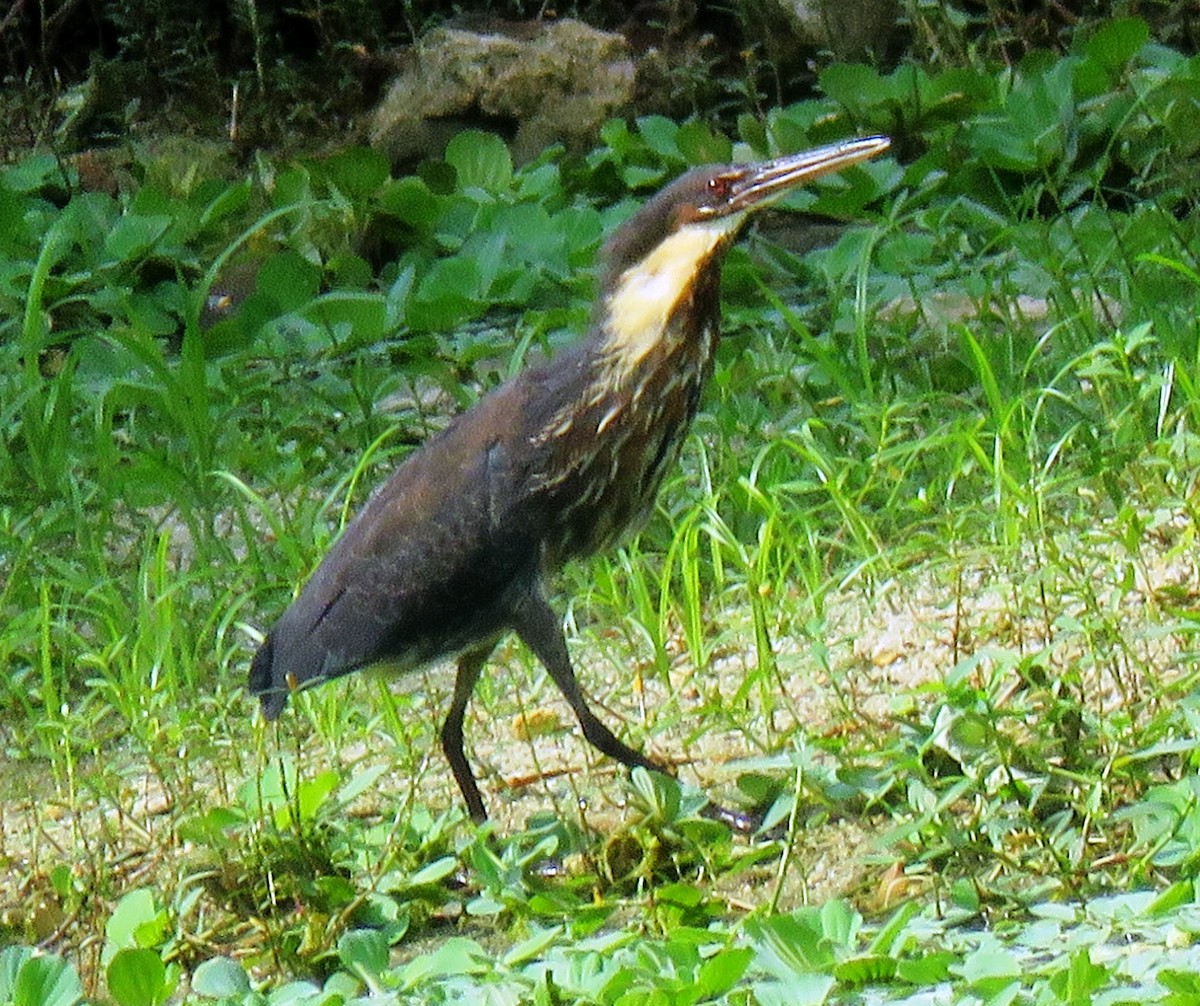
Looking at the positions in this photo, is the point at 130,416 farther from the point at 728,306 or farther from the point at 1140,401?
the point at 1140,401

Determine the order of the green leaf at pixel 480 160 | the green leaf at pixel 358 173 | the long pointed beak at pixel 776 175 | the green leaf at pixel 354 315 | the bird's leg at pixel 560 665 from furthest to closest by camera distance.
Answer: the green leaf at pixel 480 160
the green leaf at pixel 358 173
the green leaf at pixel 354 315
the long pointed beak at pixel 776 175
the bird's leg at pixel 560 665

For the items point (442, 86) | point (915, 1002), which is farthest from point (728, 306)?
point (915, 1002)

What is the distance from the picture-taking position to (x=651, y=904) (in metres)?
3.77

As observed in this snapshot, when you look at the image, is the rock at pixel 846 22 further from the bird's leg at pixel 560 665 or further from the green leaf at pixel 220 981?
the green leaf at pixel 220 981

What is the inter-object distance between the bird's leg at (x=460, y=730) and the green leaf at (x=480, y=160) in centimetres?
388

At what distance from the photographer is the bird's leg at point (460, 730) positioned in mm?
4398

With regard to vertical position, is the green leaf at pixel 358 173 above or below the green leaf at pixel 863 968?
above

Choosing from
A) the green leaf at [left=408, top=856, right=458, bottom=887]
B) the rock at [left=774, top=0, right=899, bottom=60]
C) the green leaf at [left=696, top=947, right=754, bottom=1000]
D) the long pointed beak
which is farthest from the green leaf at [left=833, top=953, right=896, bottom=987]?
the rock at [left=774, top=0, right=899, bottom=60]

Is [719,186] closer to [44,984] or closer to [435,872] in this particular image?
[435,872]

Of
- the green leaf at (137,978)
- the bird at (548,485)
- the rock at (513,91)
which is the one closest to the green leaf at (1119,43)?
the rock at (513,91)

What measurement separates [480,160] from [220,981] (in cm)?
527

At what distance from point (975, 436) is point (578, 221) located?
9.26ft

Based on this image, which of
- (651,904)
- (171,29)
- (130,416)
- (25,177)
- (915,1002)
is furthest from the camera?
(171,29)

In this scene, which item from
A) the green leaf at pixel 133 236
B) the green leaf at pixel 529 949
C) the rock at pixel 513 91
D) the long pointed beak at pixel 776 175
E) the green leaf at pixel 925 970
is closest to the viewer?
the green leaf at pixel 925 970
